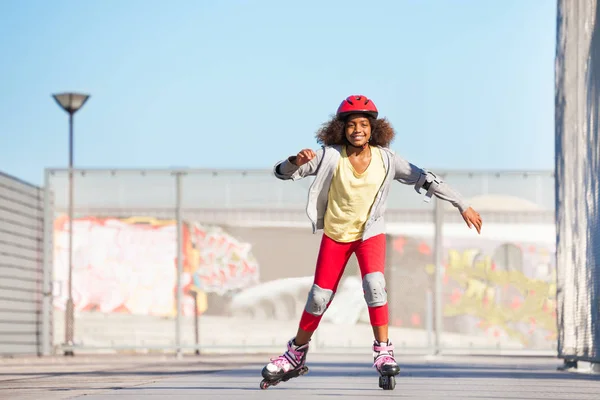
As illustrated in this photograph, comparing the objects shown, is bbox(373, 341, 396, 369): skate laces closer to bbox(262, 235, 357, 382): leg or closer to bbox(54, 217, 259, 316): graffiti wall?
bbox(262, 235, 357, 382): leg

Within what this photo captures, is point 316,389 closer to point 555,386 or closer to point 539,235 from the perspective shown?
point 555,386

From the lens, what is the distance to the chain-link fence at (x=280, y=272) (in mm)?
23641

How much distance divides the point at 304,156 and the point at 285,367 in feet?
4.85

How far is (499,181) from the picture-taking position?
23.7m

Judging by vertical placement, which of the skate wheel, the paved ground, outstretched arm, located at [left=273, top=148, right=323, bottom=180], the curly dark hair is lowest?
the paved ground

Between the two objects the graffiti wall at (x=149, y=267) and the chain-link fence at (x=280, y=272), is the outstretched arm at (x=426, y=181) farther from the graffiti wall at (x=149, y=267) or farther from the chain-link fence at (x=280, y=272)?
the graffiti wall at (x=149, y=267)

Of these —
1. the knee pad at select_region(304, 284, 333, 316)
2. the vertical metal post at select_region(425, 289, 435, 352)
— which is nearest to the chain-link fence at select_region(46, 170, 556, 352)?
the vertical metal post at select_region(425, 289, 435, 352)

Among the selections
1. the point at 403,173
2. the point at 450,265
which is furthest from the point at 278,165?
the point at 450,265

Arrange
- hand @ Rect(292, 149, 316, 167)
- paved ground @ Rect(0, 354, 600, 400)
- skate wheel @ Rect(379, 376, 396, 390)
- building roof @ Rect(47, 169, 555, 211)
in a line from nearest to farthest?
hand @ Rect(292, 149, 316, 167), paved ground @ Rect(0, 354, 600, 400), skate wheel @ Rect(379, 376, 396, 390), building roof @ Rect(47, 169, 555, 211)

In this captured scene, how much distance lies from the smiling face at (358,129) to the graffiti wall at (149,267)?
14143 millimetres

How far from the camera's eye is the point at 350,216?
9.61m

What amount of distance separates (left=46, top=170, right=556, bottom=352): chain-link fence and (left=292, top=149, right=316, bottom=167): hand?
14344 mm

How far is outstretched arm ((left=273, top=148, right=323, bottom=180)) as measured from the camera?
9.23m

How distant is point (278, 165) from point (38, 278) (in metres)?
15.0
